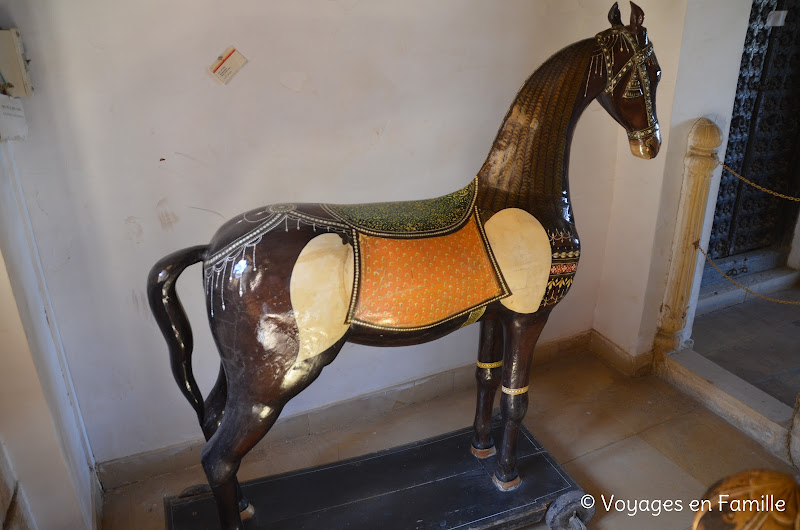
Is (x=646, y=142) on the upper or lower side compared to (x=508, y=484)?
upper

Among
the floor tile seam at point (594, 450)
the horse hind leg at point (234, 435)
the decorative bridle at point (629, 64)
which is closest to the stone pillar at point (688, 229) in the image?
the floor tile seam at point (594, 450)

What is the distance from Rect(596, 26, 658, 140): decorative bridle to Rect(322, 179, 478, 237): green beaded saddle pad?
0.54m

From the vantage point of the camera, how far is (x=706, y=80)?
7.77ft

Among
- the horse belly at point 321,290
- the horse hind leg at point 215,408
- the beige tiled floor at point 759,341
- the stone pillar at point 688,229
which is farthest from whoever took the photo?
the beige tiled floor at point 759,341

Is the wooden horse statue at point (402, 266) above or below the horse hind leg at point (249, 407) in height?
above

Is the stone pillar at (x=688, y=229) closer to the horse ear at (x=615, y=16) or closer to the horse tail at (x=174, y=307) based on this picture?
the horse ear at (x=615, y=16)

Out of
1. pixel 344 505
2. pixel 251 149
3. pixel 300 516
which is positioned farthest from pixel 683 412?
pixel 251 149

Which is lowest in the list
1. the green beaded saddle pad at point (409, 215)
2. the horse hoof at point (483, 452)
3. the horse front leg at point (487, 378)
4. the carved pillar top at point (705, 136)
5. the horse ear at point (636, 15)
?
the horse hoof at point (483, 452)

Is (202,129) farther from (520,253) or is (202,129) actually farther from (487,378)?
(487,378)

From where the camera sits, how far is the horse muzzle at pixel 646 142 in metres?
1.70

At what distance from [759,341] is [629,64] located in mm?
2312

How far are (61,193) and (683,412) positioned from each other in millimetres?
2876

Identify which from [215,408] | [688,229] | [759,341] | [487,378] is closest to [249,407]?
[215,408]

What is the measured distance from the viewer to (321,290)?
53.4 inches
